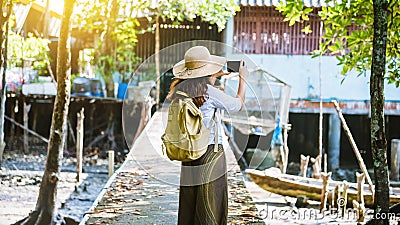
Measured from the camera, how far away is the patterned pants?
3.87 meters

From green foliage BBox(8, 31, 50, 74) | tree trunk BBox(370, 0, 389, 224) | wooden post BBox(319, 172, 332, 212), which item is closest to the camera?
tree trunk BBox(370, 0, 389, 224)

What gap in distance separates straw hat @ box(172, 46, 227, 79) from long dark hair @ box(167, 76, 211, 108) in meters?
0.04

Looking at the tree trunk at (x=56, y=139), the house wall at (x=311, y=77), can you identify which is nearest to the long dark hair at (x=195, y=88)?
the tree trunk at (x=56, y=139)

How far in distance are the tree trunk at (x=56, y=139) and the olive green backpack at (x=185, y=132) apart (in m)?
3.79

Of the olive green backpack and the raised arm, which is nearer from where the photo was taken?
the olive green backpack

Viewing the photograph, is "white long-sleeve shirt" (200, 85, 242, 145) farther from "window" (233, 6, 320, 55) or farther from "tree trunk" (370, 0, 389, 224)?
"window" (233, 6, 320, 55)

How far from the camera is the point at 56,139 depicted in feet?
24.1

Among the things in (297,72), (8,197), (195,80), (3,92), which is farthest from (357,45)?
(297,72)

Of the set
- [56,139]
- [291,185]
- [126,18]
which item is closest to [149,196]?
[56,139]

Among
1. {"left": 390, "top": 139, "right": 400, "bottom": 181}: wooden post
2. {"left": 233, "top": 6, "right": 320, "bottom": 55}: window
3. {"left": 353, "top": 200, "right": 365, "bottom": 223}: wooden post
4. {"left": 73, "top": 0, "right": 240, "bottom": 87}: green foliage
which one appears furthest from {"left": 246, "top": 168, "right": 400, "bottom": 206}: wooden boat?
{"left": 233, "top": 6, "right": 320, "bottom": 55}: window

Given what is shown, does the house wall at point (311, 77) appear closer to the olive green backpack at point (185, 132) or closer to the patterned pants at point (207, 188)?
the patterned pants at point (207, 188)

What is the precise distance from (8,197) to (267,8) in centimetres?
884

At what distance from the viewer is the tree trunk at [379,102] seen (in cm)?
437

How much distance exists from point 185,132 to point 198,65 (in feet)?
1.62
